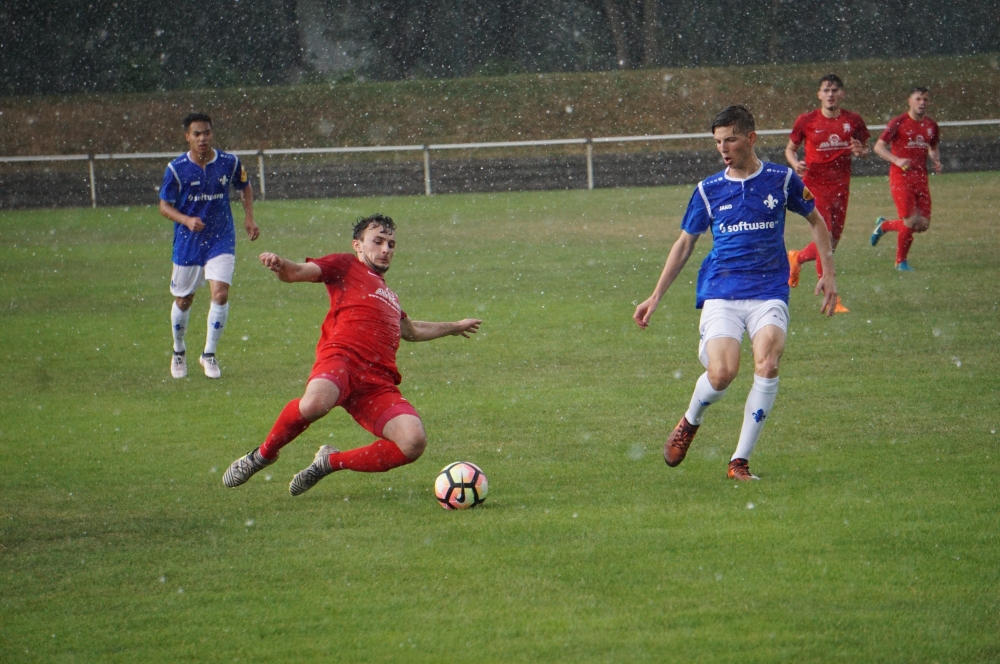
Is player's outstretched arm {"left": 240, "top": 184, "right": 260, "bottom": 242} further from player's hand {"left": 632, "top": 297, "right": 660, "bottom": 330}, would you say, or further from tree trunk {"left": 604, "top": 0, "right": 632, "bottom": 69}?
tree trunk {"left": 604, "top": 0, "right": 632, "bottom": 69}

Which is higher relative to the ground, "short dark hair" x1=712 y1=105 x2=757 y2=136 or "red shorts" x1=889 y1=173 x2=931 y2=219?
"short dark hair" x1=712 y1=105 x2=757 y2=136

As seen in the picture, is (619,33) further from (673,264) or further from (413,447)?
(413,447)

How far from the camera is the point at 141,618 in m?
4.70

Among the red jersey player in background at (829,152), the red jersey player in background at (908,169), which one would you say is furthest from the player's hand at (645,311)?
the red jersey player in background at (908,169)

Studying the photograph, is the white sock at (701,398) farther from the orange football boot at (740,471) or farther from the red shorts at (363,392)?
the red shorts at (363,392)

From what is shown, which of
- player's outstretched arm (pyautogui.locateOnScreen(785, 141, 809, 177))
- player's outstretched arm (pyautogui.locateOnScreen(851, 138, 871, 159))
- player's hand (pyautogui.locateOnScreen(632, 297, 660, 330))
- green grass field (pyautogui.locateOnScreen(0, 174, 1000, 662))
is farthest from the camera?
player's outstretched arm (pyautogui.locateOnScreen(851, 138, 871, 159))

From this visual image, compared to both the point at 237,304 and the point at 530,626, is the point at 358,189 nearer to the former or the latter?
the point at 237,304

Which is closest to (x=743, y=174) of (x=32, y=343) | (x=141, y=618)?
(x=141, y=618)

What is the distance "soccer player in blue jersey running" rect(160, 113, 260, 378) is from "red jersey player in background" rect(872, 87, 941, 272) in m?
7.86

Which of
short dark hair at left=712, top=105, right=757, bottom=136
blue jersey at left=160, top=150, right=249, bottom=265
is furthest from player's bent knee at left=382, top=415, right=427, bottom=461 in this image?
blue jersey at left=160, top=150, right=249, bottom=265

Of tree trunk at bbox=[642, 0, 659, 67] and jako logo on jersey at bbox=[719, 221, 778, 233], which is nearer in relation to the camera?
jako logo on jersey at bbox=[719, 221, 778, 233]

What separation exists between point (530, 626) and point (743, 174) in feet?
10.6

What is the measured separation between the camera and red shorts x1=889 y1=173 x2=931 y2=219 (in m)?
14.4

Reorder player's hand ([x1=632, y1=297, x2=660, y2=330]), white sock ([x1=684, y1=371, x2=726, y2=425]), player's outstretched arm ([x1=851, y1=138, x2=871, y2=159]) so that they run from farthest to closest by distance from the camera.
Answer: player's outstretched arm ([x1=851, y1=138, x2=871, y2=159]) < player's hand ([x1=632, y1=297, x2=660, y2=330]) < white sock ([x1=684, y1=371, x2=726, y2=425])
